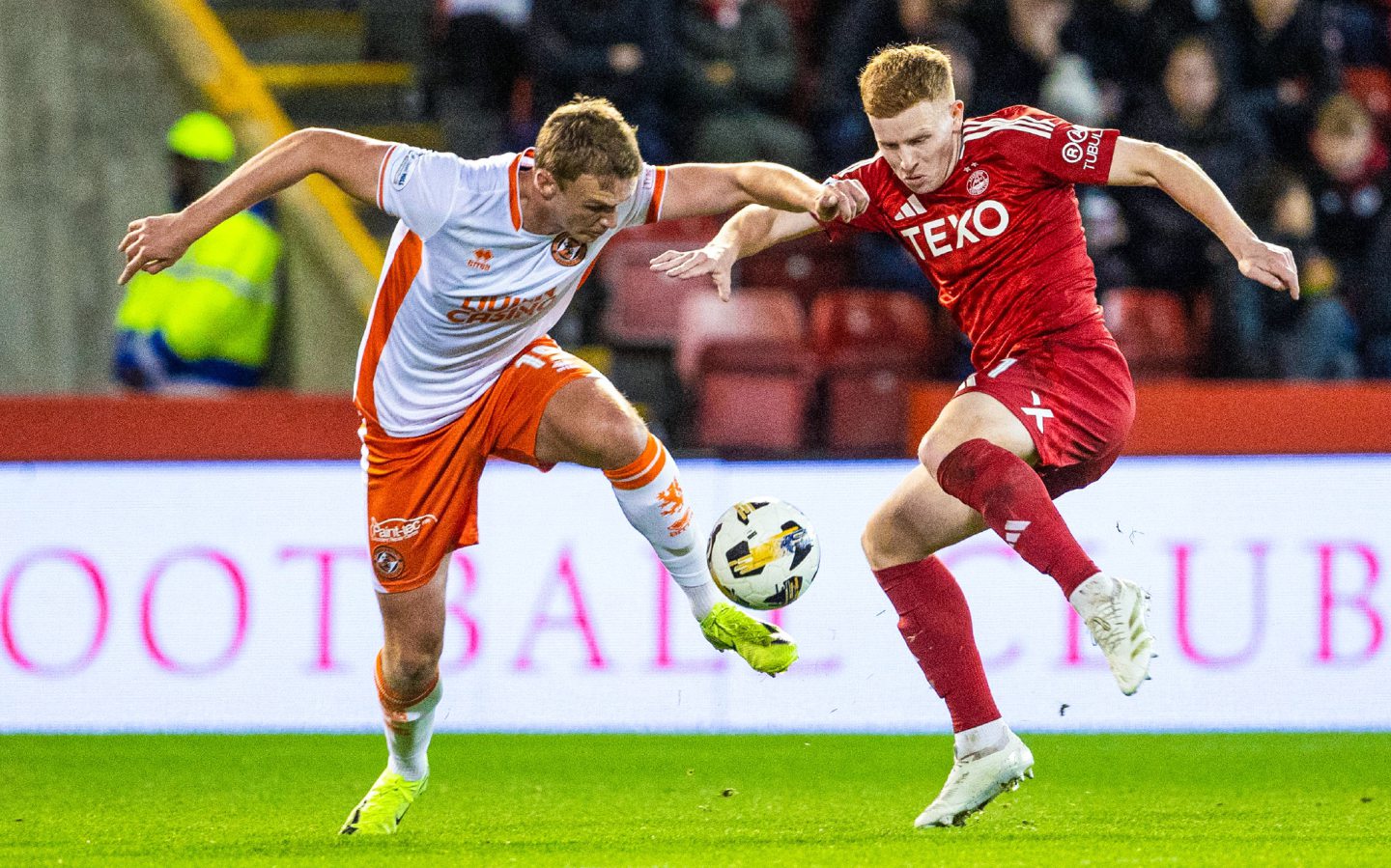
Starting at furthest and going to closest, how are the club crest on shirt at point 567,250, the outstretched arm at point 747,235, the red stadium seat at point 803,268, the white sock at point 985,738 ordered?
the red stadium seat at point 803,268 → the white sock at point 985,738 → the club crest on shirt at point 567,250 → the outstretched arm at point 747,235

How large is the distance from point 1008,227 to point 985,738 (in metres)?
1.43

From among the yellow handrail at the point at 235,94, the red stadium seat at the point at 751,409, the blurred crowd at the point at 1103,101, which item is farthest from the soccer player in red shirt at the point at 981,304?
the yellow handrail at the point at 235,94

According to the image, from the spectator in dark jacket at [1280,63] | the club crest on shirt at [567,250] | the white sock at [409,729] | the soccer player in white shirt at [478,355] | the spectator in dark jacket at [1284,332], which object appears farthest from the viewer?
the spectator in dark jacket at [1280,63]

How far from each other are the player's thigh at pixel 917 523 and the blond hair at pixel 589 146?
1212 mm

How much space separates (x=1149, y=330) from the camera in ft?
31.6

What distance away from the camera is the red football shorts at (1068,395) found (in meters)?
5.30

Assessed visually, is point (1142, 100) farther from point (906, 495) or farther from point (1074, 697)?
point (906, 495)

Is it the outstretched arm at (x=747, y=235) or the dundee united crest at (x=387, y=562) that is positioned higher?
the outstretched arm at (x=747, y=235)

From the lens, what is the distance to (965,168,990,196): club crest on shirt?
5.48 m

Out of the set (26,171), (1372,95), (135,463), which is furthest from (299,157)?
(1372,95)

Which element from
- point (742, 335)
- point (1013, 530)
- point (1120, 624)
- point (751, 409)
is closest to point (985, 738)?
point (1013, 530)

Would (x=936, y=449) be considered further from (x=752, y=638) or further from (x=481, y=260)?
(x=481, y=260)

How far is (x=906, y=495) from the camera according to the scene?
554 centimetres

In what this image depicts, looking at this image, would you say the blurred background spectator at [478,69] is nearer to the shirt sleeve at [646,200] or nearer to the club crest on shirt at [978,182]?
the shirt sleeve at [646,200]
